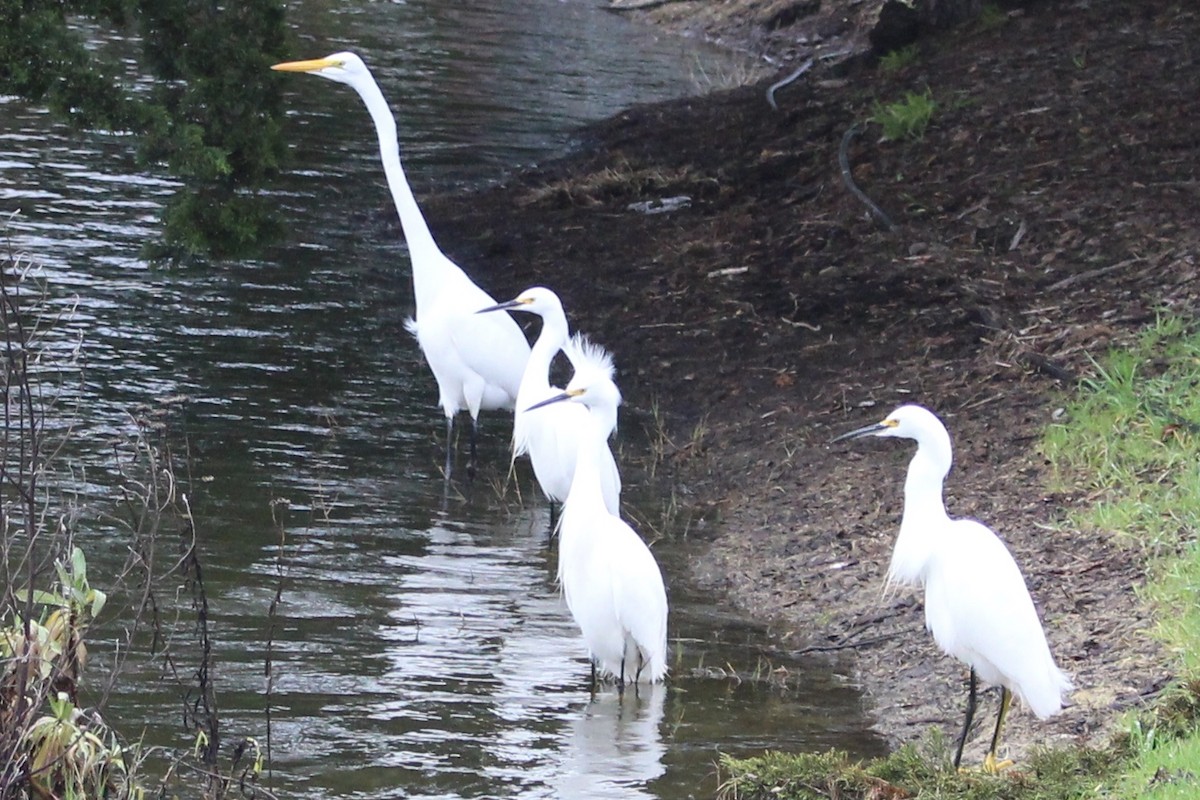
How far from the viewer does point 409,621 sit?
6.79 meters

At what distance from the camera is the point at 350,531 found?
7.77m

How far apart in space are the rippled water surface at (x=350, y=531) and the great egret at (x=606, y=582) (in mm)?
178

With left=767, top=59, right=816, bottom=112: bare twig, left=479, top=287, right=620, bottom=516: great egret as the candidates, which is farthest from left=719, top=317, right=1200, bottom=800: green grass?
left=767, top=59, right=816, bottom=112: bare twig

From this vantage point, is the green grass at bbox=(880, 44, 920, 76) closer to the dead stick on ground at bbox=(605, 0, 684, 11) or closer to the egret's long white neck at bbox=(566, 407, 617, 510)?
the egret's long white neck at bbox=(566, 407, 617, 510)

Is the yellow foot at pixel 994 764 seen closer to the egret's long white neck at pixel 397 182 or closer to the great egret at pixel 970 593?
the great egret at pixel 970 593

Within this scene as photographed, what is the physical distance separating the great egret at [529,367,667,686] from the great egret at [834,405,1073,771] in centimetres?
99

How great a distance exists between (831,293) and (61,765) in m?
7.23

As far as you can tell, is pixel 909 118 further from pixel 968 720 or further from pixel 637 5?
pixel 637 5

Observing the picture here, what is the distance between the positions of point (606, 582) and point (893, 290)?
4501 mm

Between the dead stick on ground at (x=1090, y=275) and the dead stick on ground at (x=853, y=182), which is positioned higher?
the dead stick on ground at (x=853, y=182)

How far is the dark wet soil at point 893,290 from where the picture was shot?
693 centimetres

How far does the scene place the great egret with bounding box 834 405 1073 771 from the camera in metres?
5.40

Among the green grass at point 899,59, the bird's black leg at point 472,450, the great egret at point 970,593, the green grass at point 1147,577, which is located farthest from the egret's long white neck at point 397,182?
the green grass at point 899,59

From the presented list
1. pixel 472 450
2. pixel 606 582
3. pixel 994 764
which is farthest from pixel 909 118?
pixel 994 764
